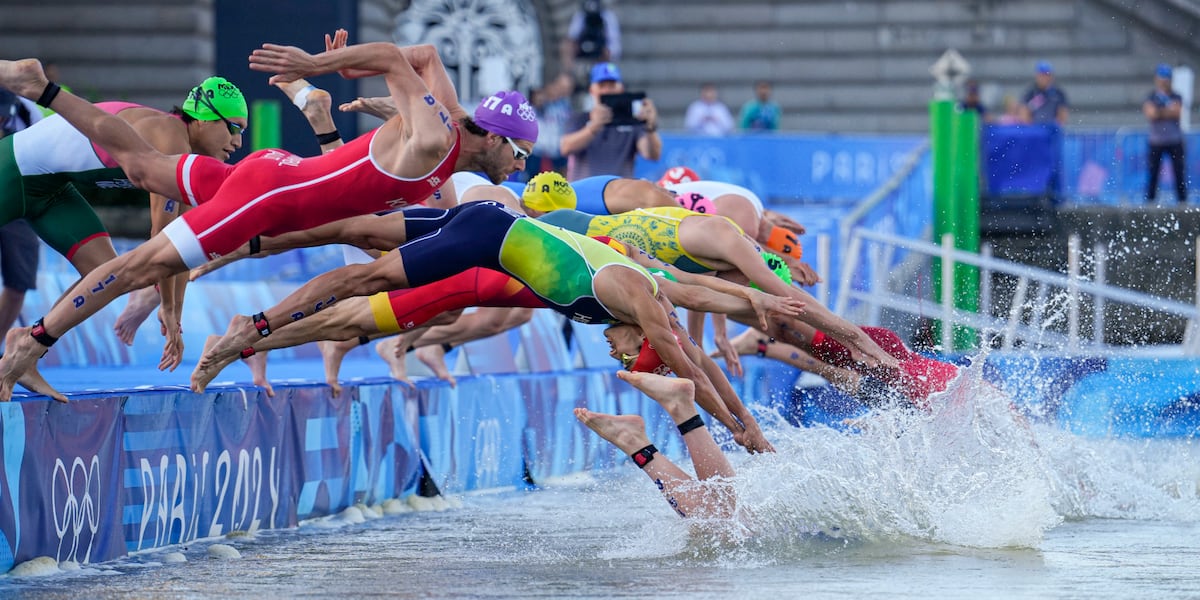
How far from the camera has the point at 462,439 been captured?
11320 millimetres

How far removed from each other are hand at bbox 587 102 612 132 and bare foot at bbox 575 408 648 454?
553 cm

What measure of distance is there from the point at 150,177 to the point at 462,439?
11.2ft

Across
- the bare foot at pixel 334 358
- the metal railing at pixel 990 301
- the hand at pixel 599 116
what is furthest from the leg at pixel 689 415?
the metal railing at pixel 990 301

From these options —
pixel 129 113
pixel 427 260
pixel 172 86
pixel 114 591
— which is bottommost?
pixel 114 591

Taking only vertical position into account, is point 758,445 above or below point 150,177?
below

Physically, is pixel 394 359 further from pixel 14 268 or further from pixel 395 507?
pixel 14 268

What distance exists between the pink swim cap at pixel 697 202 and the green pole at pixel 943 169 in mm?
6644

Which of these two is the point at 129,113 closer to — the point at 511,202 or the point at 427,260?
the point at 427,260

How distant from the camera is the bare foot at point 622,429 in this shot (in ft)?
26.7

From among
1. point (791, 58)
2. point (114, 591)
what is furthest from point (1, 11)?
point (114, 591)

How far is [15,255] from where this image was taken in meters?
10.3

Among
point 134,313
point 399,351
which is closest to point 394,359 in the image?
point 399,351

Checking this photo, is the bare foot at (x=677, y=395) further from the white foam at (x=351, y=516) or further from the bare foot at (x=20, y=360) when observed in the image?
the bare foot at (x=20, y=360)

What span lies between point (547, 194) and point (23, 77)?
363cm
